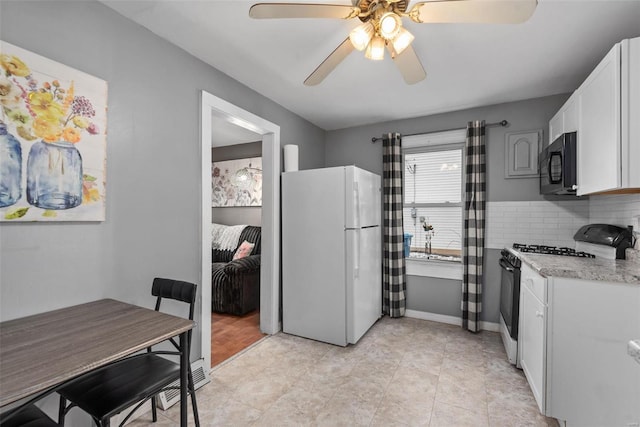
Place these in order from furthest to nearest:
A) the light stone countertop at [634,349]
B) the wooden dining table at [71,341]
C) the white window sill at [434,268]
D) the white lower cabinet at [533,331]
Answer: the white window sill at [434,268] < the white lower cabinet at [533,331] < the wooden dining table at [71,341] < the light stone countertop at [634,349]

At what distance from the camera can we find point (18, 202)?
4.49 ft

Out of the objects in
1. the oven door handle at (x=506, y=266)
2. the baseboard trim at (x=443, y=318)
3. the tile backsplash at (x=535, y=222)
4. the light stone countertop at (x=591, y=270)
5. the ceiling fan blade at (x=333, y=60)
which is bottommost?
the baseboard trim at (x=443, y=318)

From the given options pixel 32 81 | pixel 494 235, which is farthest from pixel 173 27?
pixel 494 235

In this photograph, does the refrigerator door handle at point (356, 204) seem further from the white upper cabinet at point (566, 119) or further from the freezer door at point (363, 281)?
the white upper cabinet at point (566, 119)

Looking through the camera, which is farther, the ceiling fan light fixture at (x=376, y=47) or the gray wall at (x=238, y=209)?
the gray wall at (x=238, y=209)

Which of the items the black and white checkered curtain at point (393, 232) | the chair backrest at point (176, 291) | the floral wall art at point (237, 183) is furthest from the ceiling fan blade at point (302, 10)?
the floral wall art at point (237, 183)

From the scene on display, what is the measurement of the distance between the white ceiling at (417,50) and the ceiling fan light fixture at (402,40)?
0.45 metres

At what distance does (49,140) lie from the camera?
1.46 m

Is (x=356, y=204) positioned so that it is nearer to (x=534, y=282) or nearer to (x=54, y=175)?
(x=534, y=282)

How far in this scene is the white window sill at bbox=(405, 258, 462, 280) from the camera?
341 cm

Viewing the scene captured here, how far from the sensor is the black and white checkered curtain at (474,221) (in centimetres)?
318

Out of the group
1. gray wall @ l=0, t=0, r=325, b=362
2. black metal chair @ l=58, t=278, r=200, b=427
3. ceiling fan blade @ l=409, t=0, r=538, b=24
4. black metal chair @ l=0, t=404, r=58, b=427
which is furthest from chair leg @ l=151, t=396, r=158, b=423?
ceiling fan blade @ l=409, t=0, r=538, b=24

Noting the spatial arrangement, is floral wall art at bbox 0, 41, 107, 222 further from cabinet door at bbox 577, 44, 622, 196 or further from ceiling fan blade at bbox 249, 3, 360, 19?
cabinet door at bbox 577, 44, 622, 196

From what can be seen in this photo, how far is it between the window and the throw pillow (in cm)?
214
